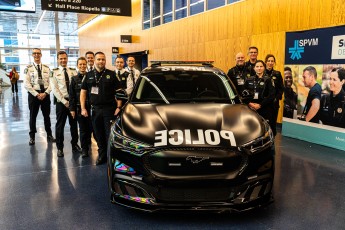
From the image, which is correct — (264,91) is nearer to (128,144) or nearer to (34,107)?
(128,144)

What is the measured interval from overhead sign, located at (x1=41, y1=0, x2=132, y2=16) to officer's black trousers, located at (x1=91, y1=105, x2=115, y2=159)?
4874mm

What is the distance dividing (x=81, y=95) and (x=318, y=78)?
4.25 metres

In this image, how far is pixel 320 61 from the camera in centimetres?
568

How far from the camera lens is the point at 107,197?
132 inches

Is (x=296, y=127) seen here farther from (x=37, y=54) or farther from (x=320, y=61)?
(x=37, y=54)

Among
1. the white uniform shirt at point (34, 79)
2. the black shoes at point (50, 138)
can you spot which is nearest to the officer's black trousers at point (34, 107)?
the white uniform shirt at point (34, 79)

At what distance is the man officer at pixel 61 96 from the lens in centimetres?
511

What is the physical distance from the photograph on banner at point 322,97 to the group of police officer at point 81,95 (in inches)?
132

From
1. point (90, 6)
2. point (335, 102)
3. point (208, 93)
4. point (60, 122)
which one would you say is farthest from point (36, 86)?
point (335, 102)

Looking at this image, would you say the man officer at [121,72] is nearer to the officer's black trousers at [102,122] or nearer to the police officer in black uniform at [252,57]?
the officer's black trousers at [102,122]

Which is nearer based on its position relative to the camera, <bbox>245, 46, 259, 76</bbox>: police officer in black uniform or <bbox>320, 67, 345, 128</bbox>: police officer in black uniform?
<bbox>320, 67, 345, 128</bbox>: police officer in black uniform

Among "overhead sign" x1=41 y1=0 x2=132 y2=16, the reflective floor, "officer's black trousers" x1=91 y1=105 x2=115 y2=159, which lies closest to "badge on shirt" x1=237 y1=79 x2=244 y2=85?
the reflective floor

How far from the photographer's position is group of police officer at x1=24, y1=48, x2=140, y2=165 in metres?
4.46

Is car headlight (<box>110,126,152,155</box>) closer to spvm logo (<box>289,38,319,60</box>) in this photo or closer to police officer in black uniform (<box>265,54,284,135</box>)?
police officer in black uniform (<box>265,54,284,135</box>)
